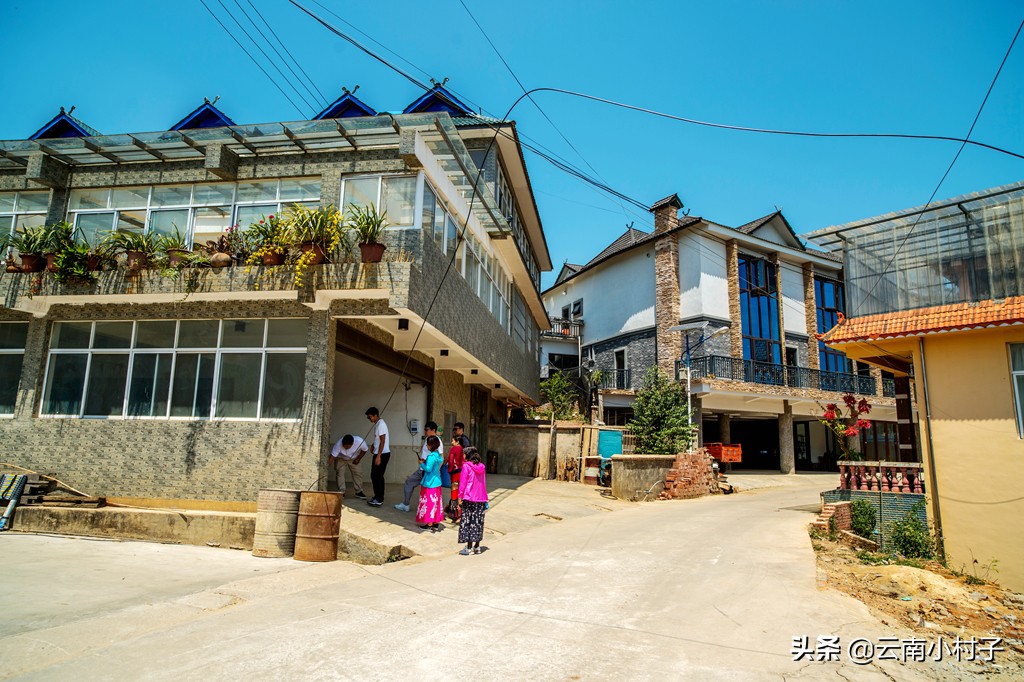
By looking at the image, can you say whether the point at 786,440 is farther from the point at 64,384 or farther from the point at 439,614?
the point at 64,384

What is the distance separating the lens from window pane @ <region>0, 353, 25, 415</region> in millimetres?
12617

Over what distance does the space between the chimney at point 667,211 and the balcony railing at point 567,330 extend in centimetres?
731

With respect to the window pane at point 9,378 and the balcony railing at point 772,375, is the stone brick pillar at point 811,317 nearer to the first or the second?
the balcony railing at point 772,375

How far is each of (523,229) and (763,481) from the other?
44.0ft

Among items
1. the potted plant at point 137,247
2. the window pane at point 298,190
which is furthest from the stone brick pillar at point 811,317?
the potted plant at point 137,247

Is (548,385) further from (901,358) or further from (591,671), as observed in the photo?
(591,671)

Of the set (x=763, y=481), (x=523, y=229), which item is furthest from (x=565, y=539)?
(x=763, y=481)

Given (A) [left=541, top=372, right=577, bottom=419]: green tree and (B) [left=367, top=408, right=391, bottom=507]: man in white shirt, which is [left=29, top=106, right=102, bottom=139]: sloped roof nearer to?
(B) [left=367, top=408, right=391, bottom=507]: man in white shirt

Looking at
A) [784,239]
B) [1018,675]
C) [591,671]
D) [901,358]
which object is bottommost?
[1018,675]

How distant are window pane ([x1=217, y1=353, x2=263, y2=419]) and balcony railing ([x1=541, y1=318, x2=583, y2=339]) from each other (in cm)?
2177

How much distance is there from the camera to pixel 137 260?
11.5 meters

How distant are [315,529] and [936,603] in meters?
8.23

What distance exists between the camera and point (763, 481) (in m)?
23.5

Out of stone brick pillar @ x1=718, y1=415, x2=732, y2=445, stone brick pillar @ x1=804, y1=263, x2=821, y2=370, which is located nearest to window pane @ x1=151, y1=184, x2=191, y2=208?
stone brick pillar @ x1=718, y1=415, x2=732, y2=445
